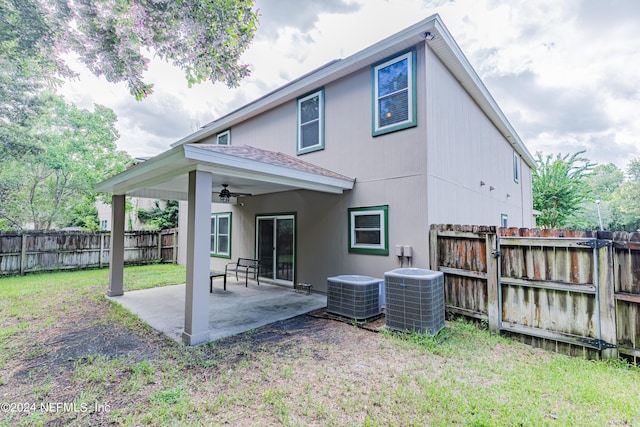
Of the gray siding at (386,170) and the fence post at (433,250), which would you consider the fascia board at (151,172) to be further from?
the fence post at (433,250)

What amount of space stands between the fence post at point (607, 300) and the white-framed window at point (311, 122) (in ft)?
18.7

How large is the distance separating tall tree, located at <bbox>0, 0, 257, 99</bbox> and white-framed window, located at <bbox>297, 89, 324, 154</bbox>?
223 cm

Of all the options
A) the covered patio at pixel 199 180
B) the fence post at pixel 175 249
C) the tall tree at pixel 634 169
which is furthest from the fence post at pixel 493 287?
the tall tree at pixel 634 169

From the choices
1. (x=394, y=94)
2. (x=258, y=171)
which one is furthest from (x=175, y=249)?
(x=394, y=94)

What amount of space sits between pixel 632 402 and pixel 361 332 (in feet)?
9.90

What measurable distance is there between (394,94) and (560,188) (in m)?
16.7

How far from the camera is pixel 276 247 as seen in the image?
852 centimetres

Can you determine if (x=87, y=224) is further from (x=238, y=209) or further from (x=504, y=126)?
(x=504, y=126)

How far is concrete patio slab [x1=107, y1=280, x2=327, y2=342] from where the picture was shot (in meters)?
4.99

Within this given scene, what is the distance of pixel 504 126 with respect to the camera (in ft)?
34.1

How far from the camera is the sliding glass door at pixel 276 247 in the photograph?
8117 millimetres

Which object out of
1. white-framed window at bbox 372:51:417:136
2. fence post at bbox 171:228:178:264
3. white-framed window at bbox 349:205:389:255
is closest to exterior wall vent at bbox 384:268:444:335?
white-framed window at bbox 349:205:389:255

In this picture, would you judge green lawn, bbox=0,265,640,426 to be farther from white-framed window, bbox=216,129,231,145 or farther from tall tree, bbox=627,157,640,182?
tall tree, bbox=627,157,640,182

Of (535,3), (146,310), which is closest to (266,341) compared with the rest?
(146,310)
